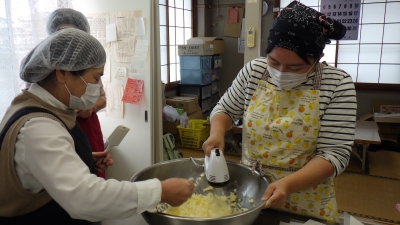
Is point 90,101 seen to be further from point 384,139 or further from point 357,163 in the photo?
point 384,139

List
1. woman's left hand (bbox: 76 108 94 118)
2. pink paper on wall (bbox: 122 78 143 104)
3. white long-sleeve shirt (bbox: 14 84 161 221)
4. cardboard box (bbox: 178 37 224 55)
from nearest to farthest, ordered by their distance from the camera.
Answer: white long-sleeve shirt (bbox: 14 84 161 221) → woman's left hand (bbox: 76 108 94 118) → pink paper on wall (bbox: 122 78 143 104) → cardboard box (bbox: 178 37 224 55)

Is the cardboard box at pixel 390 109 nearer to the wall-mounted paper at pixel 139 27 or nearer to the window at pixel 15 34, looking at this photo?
→ the wall-mounted paper at pixel 139 27

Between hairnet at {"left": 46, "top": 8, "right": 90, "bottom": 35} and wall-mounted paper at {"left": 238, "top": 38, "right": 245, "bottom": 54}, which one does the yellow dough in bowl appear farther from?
wall-mounted paper at {"left": 238, "top": 38, "right": 245, "bottom": 54}

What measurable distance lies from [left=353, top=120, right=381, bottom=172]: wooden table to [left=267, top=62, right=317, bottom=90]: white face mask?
8.81 feet

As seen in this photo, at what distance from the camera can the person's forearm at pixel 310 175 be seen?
1.05 meters

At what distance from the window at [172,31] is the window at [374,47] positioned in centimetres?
204

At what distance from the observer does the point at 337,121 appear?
1.11 m

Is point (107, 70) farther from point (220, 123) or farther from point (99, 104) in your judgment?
point (220, 123)

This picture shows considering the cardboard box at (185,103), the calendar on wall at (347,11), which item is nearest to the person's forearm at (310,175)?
the cardboard box at (185,103)

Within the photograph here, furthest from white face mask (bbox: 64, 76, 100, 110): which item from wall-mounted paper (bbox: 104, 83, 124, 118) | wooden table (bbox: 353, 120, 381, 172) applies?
wooden table (bbox: 353, 120, 381, 172)

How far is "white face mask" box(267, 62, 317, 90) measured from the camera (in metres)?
1.16

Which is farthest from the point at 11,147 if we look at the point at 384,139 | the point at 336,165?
the point at 384,139

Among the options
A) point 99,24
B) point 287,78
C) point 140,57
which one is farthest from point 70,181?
point 99,24

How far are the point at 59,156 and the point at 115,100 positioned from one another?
199 centimetres
